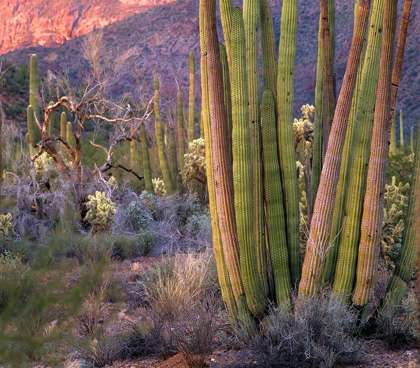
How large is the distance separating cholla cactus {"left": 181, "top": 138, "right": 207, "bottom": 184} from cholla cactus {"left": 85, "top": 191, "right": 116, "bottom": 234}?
4966 mm

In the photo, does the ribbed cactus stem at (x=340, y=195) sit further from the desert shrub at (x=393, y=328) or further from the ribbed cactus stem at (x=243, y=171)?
the ribbed cactus stem at (x=243, y=171)

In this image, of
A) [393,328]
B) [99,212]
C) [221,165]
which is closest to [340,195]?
[221,165]

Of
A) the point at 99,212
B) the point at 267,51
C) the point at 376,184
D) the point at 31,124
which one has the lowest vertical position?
the point at 99,212

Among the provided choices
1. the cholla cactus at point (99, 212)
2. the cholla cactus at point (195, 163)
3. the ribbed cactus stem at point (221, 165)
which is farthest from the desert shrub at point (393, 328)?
the cholla cactus at point (195, 163)

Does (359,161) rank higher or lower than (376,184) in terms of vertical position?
higher

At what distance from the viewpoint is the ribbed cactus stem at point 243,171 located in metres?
4.79

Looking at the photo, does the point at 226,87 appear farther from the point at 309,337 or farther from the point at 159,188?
the point at 159,188

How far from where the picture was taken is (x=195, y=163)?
52.8ft

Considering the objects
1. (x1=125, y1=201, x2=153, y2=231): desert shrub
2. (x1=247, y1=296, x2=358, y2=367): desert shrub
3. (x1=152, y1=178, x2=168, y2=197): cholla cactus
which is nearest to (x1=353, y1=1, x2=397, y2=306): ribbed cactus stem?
(x1=247, y1=296, x2=358, y2=367): desert shrub

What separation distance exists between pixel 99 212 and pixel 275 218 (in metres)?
6.60

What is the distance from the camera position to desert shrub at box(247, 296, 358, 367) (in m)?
4.18

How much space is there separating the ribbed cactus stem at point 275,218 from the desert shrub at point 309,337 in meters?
0.42

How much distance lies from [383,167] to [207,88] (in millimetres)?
1837

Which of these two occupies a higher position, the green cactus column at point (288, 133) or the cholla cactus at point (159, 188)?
the green cactus column at point (288, 133)
